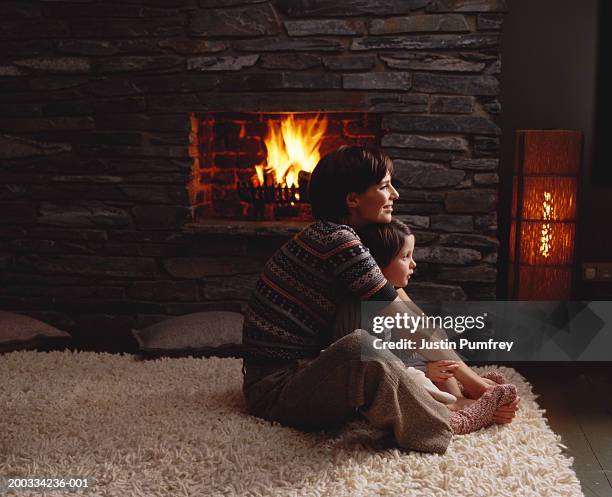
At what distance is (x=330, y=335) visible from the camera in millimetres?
1938

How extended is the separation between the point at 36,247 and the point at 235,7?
1464mm

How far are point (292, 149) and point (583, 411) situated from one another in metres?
1.72

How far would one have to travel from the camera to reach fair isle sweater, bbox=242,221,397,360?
72.2 inches

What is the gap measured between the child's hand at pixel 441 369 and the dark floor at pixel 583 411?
39 cm

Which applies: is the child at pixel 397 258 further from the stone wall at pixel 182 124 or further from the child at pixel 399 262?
the stone wall at pixel 182 124

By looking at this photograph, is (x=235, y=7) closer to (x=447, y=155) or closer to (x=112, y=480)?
(x=447, y=155)

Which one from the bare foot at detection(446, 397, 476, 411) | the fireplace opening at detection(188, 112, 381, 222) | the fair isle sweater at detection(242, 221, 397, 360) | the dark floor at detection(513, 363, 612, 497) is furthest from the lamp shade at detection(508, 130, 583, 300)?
the fair isle sweater at detection(242, 221, 397, 360)

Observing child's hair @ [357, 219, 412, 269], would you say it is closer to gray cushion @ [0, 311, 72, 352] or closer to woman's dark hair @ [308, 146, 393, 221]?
woman's dark hair @ [308, 146, 393, 221]

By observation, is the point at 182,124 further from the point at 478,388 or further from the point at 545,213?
the point at 478,388

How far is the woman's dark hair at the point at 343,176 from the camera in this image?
1933 mm

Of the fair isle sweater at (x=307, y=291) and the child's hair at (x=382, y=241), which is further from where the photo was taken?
the child's hair at (x=382, y=241)

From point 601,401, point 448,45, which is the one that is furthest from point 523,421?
point 448,45

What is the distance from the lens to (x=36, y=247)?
326cm

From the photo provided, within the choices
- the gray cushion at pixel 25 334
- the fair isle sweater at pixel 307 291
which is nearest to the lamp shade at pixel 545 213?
the fair isle sweater at pixel 307 291
